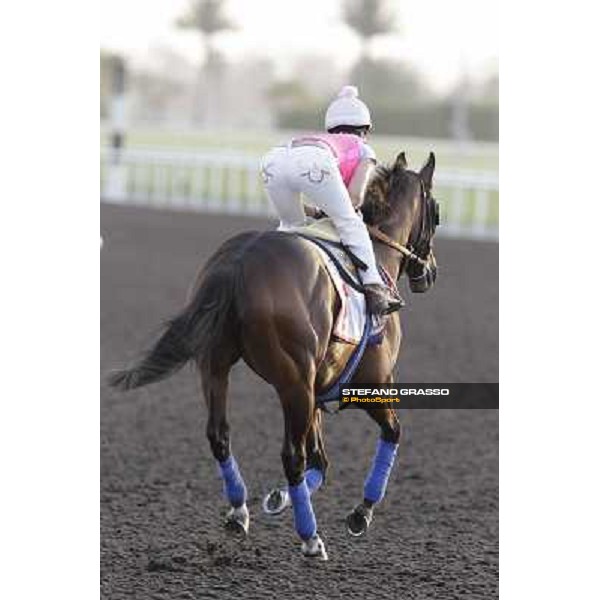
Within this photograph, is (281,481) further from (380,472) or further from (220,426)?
(220,426)

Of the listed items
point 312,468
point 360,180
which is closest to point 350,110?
point 360,180

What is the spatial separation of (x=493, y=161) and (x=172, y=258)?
420cm

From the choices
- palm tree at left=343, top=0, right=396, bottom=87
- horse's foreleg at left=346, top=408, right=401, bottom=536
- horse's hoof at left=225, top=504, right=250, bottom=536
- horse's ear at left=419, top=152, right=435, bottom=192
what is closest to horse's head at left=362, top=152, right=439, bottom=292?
Result: horse's ear at left=419, top=152, right=435, bottom=192

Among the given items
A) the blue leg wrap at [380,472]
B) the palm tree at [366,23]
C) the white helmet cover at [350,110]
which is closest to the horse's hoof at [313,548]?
the blue leg wrap at [380,472]

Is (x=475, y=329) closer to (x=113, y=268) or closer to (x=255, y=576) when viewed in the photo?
(x=113, y=268)

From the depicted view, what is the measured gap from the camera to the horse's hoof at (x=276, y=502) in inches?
177

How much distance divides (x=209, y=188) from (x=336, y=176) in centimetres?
1051

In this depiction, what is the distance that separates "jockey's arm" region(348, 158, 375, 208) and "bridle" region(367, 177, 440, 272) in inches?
A: 6.8

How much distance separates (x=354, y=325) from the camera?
14.0 ft

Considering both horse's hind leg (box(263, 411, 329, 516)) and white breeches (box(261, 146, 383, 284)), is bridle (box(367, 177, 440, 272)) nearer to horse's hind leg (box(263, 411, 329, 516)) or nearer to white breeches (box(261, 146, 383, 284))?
white breeches (box(261, 146, 383, 284))

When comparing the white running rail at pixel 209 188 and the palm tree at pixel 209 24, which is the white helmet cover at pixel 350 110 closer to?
the palm tree at pixel 209 24

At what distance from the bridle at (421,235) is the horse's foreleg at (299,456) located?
24.8 inches

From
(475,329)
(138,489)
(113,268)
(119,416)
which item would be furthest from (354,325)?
(113,268)

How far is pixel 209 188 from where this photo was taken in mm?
14445
